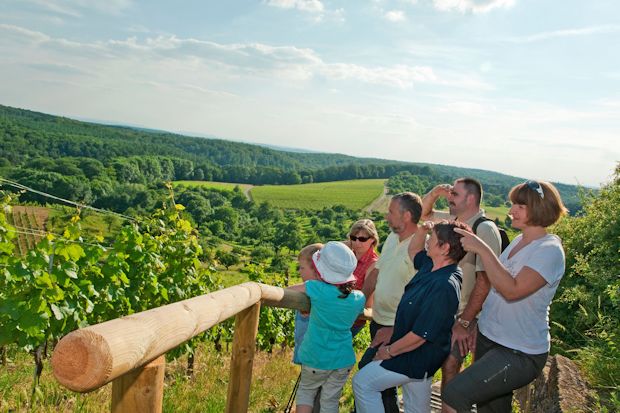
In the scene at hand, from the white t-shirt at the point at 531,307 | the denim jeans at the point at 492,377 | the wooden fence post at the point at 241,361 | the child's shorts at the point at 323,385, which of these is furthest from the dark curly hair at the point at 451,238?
the wooden fence post at the point at 241,361

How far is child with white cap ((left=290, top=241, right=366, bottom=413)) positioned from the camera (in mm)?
2877

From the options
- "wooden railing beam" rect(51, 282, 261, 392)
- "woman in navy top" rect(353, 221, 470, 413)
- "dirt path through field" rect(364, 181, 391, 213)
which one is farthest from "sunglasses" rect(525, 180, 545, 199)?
"dirt path through field" rect(364, 181, 391, 213)

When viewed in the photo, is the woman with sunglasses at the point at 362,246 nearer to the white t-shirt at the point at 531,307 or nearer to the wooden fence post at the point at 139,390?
the white t-shirt at the point at 531,307

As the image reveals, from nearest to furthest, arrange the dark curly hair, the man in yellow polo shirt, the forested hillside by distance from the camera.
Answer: the dark curly hair, the man in yellow polo shirt, the forested hillside

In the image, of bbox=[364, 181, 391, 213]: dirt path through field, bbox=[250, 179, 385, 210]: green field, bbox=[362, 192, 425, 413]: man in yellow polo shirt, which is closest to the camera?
bbox=[362, 192, 425, 413]: man in yellow polo shirt

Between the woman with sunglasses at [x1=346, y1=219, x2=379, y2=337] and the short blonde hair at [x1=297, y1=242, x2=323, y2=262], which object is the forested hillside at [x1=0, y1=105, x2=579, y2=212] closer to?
the woman with sunglasses at [x1=346, y1=219, x2=379, y2=337]

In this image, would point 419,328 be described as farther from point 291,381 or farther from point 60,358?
point 291,381

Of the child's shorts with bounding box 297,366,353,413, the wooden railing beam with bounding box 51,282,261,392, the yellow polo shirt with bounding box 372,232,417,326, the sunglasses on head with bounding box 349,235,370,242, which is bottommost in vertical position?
the child's shorts with bounding box 297,366,353,413

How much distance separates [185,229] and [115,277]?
63.7 inches

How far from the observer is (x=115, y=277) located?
5684mm

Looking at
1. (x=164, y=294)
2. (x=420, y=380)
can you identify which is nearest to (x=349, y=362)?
(x=420, y=380)

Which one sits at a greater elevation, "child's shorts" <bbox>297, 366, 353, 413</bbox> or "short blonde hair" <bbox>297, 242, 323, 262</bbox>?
"short blonde hair" <bbox>297, 242, 323, 262</bbox>

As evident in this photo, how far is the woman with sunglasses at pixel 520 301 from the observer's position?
8.68 ft

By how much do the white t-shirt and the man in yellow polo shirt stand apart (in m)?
0.68
